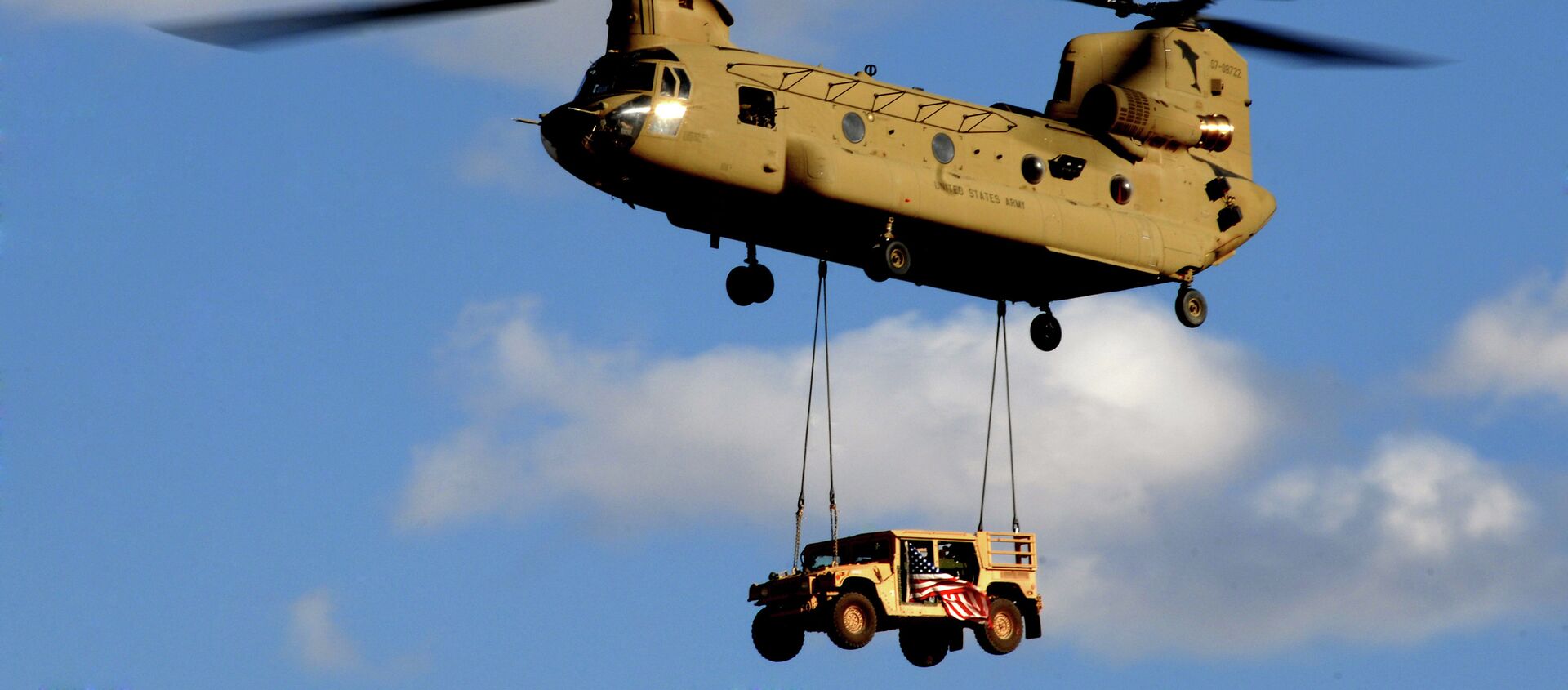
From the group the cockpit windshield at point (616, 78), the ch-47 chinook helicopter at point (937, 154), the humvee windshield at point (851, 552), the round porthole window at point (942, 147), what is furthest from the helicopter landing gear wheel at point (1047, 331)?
the cockpit windshield at point (616, 78)

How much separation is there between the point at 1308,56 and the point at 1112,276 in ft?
16.2

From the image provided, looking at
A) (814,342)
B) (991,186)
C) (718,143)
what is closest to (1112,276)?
(991,186)

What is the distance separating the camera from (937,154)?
118ft

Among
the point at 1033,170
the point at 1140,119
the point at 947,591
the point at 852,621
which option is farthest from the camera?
the point at 1140,119

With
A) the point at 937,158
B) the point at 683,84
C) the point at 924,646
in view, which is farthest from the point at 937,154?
the point at 924,646

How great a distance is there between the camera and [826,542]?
34438 mm

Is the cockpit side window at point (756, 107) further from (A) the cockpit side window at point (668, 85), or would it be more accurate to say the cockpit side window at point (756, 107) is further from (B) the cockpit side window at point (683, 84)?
(A) the cockpit side window at point (668, 85)

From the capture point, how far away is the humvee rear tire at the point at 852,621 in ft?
108

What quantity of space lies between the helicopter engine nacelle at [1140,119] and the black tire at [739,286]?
685 cm

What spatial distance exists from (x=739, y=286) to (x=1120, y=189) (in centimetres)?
680

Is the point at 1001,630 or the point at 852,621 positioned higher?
the point at 1001,630

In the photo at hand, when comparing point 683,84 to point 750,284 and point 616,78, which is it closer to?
point 616,78

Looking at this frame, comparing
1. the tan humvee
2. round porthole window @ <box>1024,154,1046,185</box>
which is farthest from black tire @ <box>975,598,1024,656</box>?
round porthole window @ <box>1024,154,1046,185</box>

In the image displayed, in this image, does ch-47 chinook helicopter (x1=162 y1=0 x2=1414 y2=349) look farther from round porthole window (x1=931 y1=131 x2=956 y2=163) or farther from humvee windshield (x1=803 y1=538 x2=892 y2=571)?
humvee windshield (x1=803 y1=538 x2=892 y2=571)
